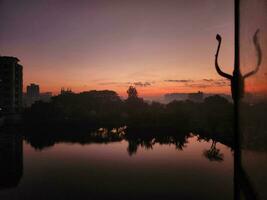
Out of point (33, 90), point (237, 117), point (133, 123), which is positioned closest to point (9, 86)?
point (133, 123)

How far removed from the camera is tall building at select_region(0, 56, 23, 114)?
3156 cm

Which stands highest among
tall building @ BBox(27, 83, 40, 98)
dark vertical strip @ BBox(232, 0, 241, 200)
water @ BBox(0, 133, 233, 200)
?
tall building @ BBox(27, 83, 40, 98)

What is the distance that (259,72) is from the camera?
65 cm

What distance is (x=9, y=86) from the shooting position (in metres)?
32.1

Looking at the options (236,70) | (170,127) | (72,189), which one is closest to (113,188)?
(72,189)

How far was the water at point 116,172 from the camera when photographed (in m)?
7.91

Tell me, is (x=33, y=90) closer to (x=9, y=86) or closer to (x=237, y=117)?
(x=9, y=86)

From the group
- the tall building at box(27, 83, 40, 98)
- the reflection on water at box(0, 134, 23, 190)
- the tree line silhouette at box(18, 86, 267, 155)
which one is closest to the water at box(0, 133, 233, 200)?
the reflection on water at box(0, 134, 23, 190)

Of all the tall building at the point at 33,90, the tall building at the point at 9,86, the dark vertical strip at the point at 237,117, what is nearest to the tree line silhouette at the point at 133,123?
the tall building at the point at 9,86

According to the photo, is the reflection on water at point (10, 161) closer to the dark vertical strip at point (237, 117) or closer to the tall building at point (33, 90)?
the dark vertical strip at point (237, 117)

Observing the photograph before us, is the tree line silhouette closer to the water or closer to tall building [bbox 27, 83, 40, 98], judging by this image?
the water

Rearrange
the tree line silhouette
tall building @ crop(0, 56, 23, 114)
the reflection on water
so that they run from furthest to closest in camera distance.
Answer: tall building @ crop(0, 56, 23, 114)
the tree line silhouette
the reflection on water

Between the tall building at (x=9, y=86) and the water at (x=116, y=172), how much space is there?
56.0 feet

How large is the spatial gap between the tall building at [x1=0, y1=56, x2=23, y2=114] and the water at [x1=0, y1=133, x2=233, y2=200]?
17.1 meters
